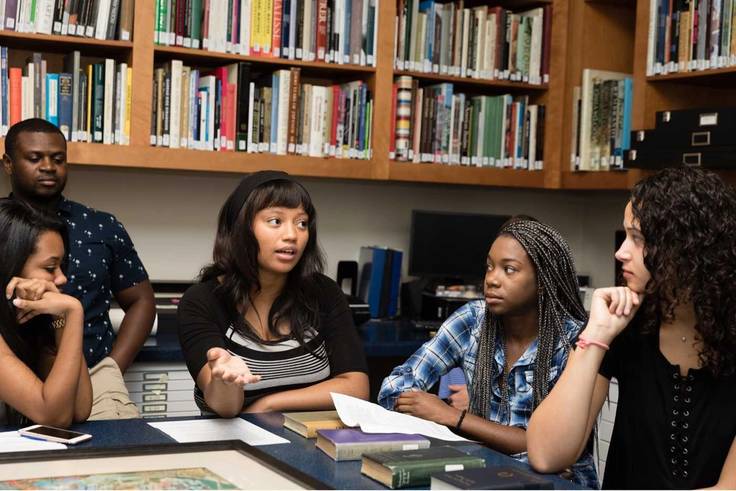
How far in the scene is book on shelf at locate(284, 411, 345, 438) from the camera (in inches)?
73.0

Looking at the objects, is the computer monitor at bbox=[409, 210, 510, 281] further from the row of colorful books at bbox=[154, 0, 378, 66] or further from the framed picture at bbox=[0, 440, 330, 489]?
the framed picture at bbox=[0, 440, 330, 489]

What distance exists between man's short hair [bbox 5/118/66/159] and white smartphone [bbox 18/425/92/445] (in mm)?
1345

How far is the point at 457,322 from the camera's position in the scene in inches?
95.2

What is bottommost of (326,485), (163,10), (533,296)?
(326,485)

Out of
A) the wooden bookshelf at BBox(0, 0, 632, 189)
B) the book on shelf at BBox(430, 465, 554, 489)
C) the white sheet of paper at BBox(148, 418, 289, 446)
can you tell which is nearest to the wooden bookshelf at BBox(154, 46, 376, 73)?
the wooden bookshelf at BBox(0, 0, 632, 189)

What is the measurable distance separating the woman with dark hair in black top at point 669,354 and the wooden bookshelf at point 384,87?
1869 millimetres

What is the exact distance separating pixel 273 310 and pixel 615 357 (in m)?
0.84

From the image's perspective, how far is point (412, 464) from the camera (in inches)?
61.2

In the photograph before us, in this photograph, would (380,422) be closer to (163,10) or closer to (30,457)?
(30,457)

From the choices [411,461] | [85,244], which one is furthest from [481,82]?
[411,461]

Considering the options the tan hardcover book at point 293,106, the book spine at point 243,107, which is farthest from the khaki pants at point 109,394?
the tan hardcover book at point 293,106

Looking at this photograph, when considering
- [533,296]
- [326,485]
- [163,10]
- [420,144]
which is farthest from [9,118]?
[326,485]

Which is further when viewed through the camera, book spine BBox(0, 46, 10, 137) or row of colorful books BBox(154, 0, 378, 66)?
row of colorful books BBox(154, 0, 378, 66)

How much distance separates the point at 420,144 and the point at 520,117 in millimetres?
482
